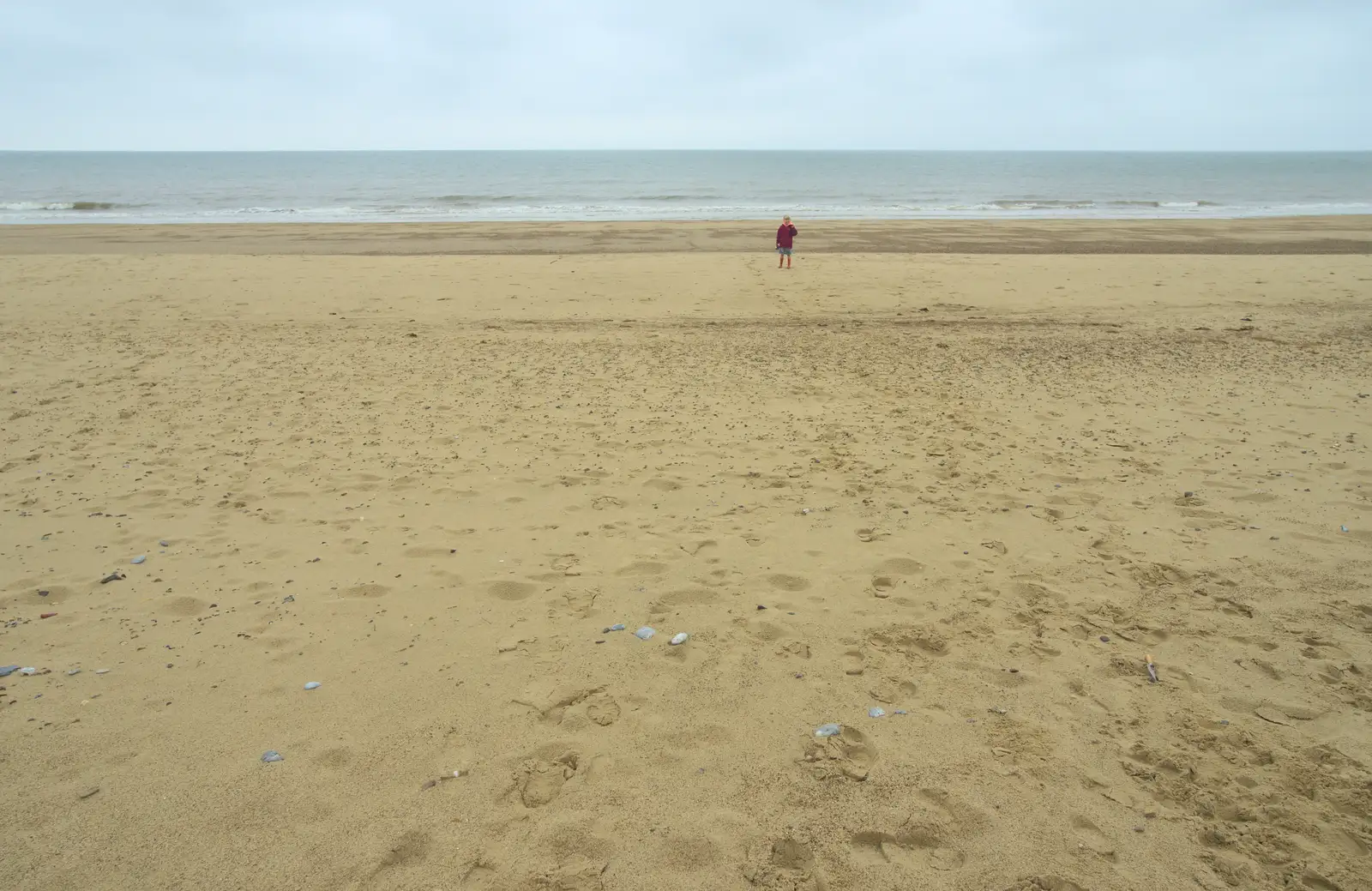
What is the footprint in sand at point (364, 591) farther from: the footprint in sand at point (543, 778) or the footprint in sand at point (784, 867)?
the footprint in sand at point (784, 867)

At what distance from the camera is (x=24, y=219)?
34031mm

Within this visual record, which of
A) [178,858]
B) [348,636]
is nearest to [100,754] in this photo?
[178,858]

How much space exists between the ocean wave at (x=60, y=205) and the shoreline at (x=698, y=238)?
10803 millimetres

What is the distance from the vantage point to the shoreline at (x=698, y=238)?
21.0m

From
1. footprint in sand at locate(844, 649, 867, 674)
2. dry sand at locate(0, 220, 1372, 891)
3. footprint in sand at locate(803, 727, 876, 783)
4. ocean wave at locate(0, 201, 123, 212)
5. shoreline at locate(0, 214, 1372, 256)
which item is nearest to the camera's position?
dry sand at locate(0, 220, 1372, 891)

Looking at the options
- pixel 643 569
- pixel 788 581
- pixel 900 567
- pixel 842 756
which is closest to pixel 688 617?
pixel 643 569

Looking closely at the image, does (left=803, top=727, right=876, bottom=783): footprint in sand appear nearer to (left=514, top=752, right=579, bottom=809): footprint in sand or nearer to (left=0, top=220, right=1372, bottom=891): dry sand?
(left=0, top=220, right=1372, bottom=891): dry sand

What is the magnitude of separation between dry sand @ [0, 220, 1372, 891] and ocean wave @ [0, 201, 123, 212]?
39.5m

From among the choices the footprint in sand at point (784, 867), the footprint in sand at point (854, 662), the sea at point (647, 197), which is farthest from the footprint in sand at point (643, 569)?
the sea at point (647, 197)

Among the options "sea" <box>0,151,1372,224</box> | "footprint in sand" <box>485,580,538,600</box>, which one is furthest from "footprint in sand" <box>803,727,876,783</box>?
"sea" <box>0,151,1372,224</box>

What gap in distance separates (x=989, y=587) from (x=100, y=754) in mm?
4509

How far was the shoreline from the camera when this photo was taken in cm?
2097

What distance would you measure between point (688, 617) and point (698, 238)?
69.5 ft

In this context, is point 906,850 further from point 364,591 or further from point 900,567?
point 364,591
